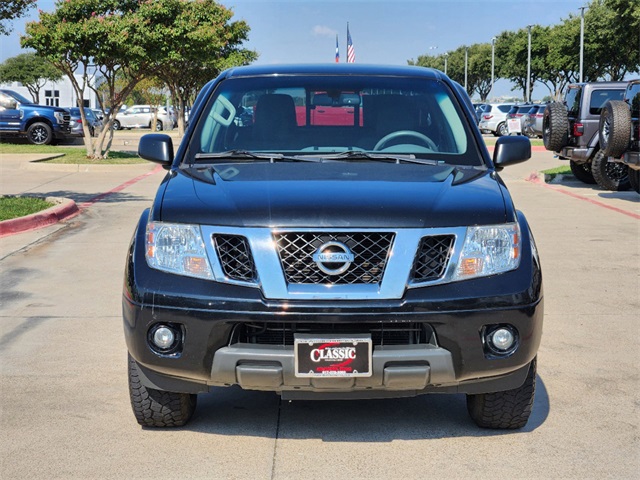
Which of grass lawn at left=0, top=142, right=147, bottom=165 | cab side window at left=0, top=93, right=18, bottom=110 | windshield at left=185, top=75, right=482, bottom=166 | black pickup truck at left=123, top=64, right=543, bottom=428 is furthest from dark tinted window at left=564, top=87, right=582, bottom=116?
cab side window at left=0, top=93, right=18, bottom=110

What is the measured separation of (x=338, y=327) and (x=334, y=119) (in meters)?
1.70

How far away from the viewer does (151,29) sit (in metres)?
24.5

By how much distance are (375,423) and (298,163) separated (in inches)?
52.7

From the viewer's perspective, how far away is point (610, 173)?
17.4 m

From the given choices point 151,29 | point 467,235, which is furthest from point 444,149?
point 151,29

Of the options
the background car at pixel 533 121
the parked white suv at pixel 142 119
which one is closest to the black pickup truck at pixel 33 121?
the background car at pixel 533 121

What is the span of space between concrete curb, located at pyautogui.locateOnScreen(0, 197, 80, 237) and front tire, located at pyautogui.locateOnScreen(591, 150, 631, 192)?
9181 mm

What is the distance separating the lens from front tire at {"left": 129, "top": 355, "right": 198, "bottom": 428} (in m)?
4.46

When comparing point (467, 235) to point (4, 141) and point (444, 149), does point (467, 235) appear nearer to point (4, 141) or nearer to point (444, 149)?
point (444, 149)

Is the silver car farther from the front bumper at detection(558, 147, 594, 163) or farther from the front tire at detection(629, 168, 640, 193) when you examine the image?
A: the front tire at detection(629, 168, 640, 193)

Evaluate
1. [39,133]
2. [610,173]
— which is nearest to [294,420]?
[610,173]

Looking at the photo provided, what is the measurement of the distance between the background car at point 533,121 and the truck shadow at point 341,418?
111 ft

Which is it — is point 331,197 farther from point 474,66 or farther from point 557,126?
point 474,66

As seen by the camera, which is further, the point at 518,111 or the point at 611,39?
the point at 611,39
